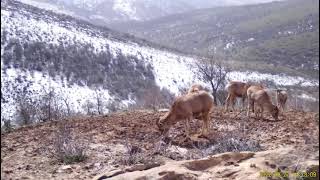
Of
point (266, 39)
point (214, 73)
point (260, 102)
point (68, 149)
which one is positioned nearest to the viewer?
point (68, 149)

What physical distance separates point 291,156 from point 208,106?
20.0 ft

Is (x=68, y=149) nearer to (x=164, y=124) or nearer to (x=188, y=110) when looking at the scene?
(x=164, y=124)

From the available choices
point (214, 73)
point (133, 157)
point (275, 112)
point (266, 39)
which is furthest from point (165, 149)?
point (266, 39)

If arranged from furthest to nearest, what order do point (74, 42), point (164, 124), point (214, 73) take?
point (74, 42)
point (214, 73)
point (164, 124)

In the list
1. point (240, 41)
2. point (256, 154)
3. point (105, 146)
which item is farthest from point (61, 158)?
point (240, 41)

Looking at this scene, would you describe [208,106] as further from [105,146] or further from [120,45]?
[120,45]

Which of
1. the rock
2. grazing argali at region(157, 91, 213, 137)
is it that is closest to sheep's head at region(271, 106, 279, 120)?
grazing argali at region(157, 91, 213, 137)

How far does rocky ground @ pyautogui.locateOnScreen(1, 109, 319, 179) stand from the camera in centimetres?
741

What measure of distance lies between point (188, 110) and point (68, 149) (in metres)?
3.73

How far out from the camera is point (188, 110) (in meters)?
12.9

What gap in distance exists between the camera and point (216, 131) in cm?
1277

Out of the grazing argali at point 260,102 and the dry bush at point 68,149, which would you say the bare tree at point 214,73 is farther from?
the dry bush at point 68,149

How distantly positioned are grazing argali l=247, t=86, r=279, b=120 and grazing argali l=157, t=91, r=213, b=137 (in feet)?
7.88

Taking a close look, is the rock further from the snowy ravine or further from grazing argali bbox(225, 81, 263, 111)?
the snowy ravine
